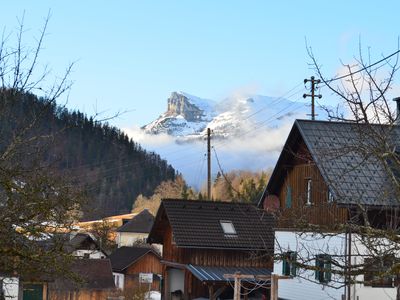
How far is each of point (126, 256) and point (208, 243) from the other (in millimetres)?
28104

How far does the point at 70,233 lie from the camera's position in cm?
1379

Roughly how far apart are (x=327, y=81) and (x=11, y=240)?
5.21 m

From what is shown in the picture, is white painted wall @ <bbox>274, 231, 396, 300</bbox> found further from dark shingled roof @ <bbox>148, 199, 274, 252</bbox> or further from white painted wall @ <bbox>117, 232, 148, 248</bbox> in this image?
white painted wall @ <bbox>117, 232, 148, 248</bbox>

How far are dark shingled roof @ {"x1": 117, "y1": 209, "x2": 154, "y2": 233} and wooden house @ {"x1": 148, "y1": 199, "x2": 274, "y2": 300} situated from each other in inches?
2848

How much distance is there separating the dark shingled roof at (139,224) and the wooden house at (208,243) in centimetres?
7233

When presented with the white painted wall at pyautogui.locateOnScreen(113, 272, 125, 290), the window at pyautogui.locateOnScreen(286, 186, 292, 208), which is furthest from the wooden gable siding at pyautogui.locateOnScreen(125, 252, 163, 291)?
the window at pyautogui.locateOnScreen(286, 186, 292, 208)

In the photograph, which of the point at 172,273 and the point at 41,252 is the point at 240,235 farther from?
the point at 41,252

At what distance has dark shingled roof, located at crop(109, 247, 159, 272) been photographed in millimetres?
60406

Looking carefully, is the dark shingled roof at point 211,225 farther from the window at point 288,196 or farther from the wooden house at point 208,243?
the window at point 288,196

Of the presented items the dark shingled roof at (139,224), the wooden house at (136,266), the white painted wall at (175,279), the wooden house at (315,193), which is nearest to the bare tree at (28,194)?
the wooden house at (315,193)

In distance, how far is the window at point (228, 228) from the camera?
37438 mm

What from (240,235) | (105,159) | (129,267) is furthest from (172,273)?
(105,159)

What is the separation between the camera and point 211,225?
37281 millimetres

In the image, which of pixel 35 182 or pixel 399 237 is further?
pixel 35 182
